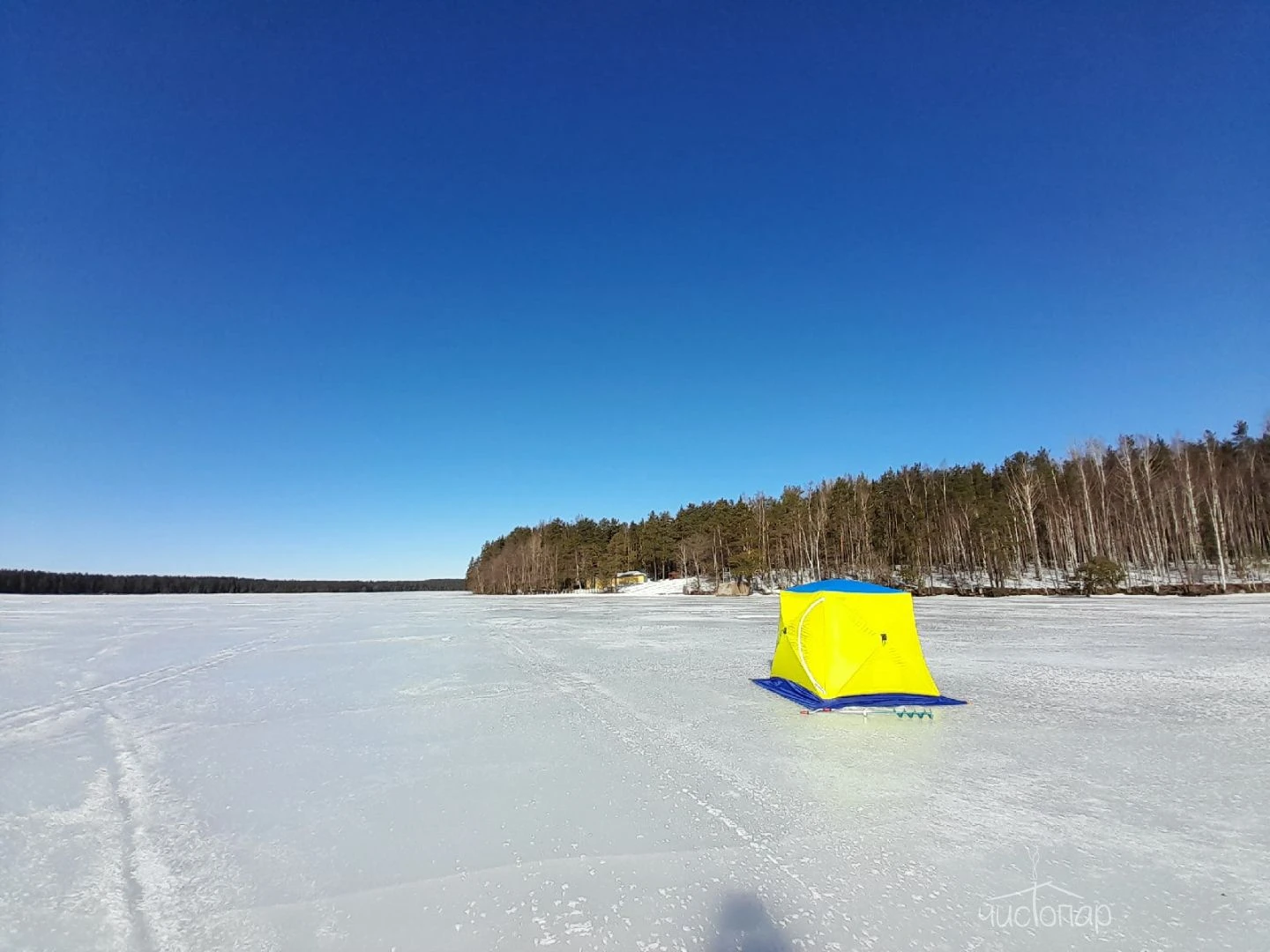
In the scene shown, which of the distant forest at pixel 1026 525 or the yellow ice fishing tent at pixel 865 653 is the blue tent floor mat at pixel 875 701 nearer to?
the yellow ice fishing tent at pixel 865 653

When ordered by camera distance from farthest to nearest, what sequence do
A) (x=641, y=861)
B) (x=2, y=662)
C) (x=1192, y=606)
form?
(x=1192, y=606), (x=2, y=662), (x=641, y=861)

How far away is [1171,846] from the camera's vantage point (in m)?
3.05

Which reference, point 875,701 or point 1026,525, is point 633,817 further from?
point 1026,525

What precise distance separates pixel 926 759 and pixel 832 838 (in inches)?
70.8

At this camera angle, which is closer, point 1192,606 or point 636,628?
point 636,628

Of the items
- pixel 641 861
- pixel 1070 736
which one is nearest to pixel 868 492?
pixel 1070 736

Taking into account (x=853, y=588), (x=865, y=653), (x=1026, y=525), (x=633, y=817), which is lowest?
(x=633, y=817)

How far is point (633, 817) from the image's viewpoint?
354 cm

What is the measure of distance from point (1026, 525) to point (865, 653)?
138ft

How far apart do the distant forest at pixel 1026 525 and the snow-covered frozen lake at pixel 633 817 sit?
104 feet

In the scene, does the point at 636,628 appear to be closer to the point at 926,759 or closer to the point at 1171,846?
the point at 926,759

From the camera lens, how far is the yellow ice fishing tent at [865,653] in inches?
246

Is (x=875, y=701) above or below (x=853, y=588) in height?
below

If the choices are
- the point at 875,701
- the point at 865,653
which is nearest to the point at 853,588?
the point at 865,653
